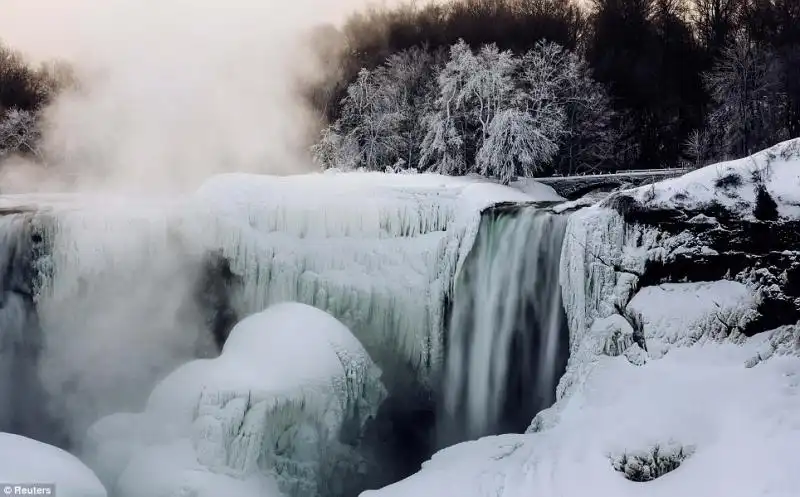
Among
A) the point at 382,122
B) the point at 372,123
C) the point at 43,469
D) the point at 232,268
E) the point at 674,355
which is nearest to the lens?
the point at 43,469

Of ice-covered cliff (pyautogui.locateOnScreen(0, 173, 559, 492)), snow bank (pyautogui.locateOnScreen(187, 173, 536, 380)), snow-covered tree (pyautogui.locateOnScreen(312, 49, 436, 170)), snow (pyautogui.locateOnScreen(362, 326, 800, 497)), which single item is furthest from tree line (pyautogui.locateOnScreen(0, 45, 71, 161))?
snow (pyautogui.locateOnScreen(362, 326, 800, 497))

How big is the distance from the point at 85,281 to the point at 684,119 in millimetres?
25021

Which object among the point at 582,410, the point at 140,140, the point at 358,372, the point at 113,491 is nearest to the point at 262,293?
the point at 358,372

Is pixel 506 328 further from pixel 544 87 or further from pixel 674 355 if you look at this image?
pixel 544 87

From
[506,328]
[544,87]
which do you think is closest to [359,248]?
[506,328]

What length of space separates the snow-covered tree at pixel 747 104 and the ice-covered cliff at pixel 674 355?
15200 millimetres

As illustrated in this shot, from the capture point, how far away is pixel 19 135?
100 ft

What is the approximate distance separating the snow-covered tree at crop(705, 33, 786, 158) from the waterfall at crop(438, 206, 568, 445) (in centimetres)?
1429

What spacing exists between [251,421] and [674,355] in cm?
495

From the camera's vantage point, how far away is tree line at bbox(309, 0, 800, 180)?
68.5 ft

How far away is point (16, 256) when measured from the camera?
1127 centimetres

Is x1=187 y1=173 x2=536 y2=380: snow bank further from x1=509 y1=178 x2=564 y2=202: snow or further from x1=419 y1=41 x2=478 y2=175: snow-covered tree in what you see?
x1=419 y1=41 x2=478 y2=175: snow-covered tree

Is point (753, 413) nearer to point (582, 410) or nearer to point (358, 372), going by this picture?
point (582, 410)

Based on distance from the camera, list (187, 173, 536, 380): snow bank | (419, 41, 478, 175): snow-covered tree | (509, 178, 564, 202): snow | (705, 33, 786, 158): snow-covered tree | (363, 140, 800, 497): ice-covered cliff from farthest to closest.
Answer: (419, 41, 478, 175): snow-covered tree < (705, 33, 786, 158): snow-covered tree < (509, 178, 564, 202): snow < (187, 173, 536, 380): snow bank < (363, 140, 800, 497): ice-covered cliff
